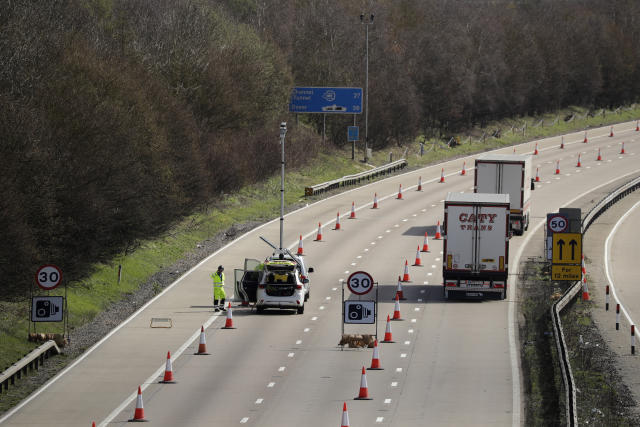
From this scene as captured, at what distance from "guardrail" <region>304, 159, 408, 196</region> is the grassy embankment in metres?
1.01

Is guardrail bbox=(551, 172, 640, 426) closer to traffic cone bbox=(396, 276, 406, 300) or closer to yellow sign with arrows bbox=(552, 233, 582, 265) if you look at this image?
yellow sign with arrows bbox=(552, 233, 582, 265)

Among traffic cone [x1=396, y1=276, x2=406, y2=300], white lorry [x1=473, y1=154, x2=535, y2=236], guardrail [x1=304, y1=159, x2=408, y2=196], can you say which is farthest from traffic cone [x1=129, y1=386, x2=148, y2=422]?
guardrail [x1=304, y1=159, x2=408, y2=196]

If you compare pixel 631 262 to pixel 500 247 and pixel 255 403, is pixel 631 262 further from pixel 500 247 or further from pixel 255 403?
pixel 255 403

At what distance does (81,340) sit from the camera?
114 ft

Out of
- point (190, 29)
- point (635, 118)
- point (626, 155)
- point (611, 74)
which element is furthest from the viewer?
point (611, 74)

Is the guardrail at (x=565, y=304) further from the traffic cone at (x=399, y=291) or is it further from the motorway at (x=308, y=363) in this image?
the traffic cone at (x=399, y=291)

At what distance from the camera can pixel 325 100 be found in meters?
81.3

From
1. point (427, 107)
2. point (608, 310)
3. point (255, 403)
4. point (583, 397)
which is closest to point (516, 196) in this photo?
point (608, 310)

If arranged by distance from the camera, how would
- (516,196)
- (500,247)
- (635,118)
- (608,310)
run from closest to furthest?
(500,247)
(608,310)
(516,196)
(635,118)

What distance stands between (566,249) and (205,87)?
3409 cm

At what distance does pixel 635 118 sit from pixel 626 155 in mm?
31799

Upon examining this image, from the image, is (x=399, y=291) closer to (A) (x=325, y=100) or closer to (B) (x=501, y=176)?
(B) (x=501, y=176)

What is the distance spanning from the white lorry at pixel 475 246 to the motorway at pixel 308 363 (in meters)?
0.76

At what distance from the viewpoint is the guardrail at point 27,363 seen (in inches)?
1142
